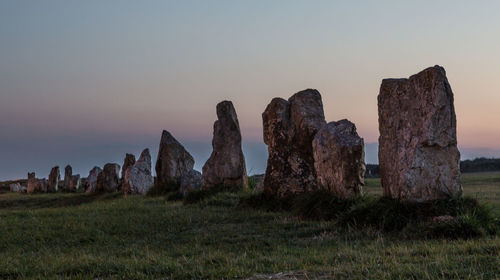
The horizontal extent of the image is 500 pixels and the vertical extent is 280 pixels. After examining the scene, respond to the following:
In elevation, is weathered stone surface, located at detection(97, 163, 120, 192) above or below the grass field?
above

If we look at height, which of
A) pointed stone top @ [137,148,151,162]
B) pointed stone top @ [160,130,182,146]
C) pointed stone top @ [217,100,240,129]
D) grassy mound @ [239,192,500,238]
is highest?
pointed stone top @ [217,100,240,129]

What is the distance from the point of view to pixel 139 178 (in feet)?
86.0

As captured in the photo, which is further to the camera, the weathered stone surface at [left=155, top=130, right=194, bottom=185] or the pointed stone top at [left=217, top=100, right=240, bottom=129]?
the weathered stone surface at [left=155, top=130, right=194, bottom=185]

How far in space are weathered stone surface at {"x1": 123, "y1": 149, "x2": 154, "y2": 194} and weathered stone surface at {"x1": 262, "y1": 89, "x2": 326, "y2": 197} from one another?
11713mm

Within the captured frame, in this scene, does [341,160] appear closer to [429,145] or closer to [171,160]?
[429,145]

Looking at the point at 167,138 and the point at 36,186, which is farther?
the point at 36,186

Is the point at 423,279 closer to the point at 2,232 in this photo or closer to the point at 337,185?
the point at 337,185

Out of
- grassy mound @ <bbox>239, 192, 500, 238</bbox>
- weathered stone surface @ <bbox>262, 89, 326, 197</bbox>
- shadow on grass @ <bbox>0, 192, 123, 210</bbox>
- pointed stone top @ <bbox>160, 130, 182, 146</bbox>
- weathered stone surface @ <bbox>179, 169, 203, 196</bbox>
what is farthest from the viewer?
shadow on grass @ <bbox>0, 192, 123, 210</bbox>

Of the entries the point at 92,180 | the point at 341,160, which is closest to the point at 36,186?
the point at 92,180

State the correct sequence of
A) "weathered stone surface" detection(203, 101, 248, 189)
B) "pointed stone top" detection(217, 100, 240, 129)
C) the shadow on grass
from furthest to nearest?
the shadow on grass
"pointed stone top" detection(217, 100, 240, 129)
"weathered stone surface" detection(203, 101, 248, 189)

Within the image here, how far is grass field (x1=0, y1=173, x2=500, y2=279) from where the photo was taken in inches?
245

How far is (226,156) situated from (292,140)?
5.01 m

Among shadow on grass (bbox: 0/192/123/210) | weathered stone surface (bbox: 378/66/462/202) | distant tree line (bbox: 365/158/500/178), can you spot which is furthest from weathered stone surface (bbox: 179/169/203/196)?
distant tree line (bbox: 365/158/500/178)

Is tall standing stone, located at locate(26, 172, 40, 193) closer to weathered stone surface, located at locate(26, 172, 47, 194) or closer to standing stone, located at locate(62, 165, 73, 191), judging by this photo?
weathered stone surface, located at locate(26, 172, 47, 194)
